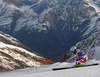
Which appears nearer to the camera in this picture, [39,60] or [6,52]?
[6,52]

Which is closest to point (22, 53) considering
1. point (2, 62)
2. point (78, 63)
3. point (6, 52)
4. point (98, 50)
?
point (6, 52)

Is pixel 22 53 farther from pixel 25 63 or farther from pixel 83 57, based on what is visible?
pixel 83 57

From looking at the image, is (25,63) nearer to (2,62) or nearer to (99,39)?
(2,62)

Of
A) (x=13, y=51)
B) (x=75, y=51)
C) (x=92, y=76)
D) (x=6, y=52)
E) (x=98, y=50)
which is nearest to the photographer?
(x=92, y=76)

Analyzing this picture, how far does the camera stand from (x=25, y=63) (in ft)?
382

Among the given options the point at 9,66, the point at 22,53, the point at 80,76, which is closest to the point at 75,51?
the point at 80,76

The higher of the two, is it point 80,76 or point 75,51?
point 75,51

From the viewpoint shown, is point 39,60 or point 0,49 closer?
point 0,49

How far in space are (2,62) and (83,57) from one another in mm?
81109

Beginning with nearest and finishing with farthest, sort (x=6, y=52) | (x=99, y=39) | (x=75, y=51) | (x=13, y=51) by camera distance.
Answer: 1. (x=75, y=51)
2. (x=99, y=39)
3. (x=6, y=52)
4. (x=13, y=51)

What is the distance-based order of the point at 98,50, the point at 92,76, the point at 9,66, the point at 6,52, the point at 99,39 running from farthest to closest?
1. the point at 6,52
2. the point at 99,39
3. the point at 9,66
4. the point at 98,50
5. the point at 92,76

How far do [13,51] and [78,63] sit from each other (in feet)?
361

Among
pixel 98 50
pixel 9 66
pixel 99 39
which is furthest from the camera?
pixel 99 39

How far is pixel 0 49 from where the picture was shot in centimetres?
12294
